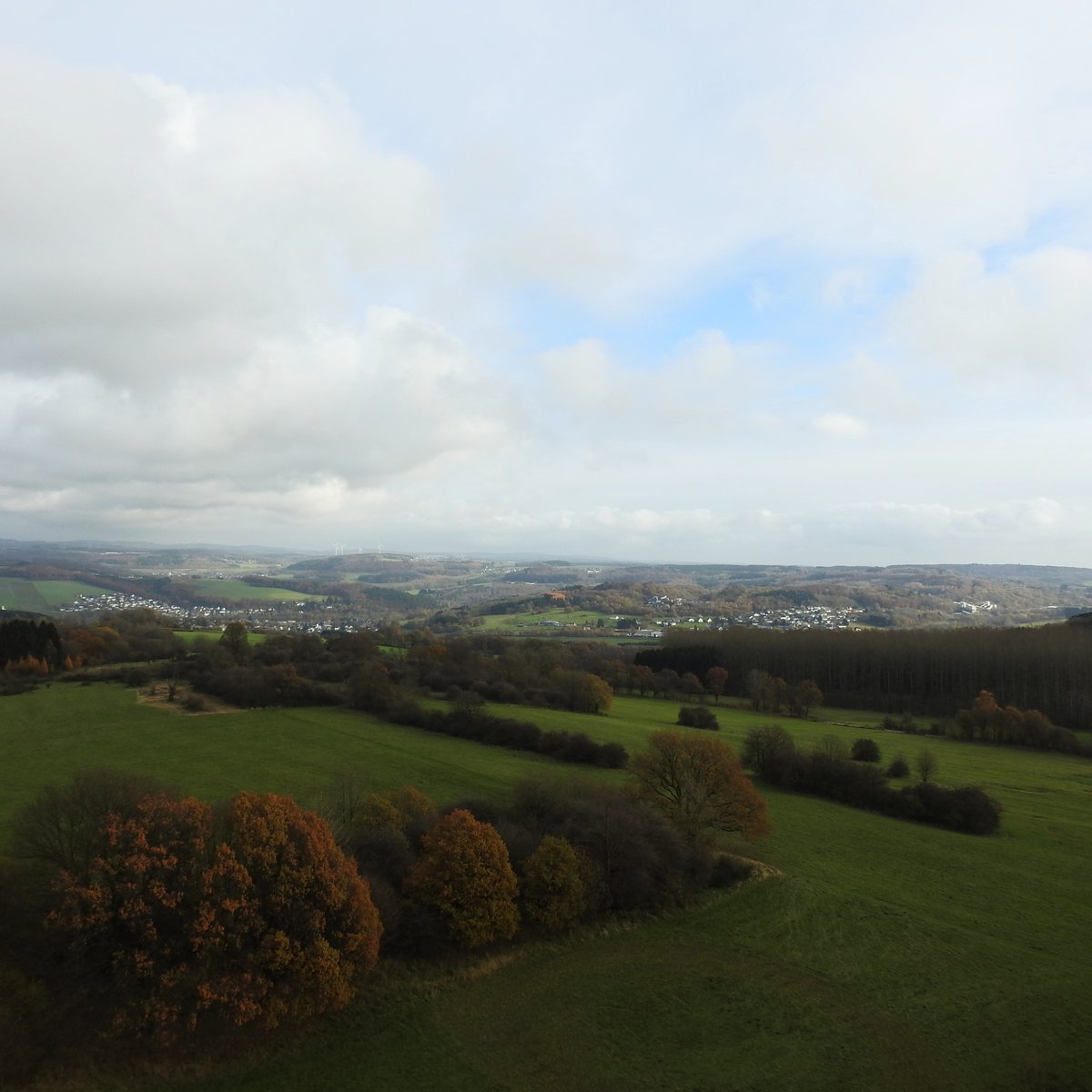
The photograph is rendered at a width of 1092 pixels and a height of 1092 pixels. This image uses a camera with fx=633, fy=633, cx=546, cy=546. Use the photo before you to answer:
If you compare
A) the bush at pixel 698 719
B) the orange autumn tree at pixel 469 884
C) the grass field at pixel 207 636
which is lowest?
the bush at pixel 698 719

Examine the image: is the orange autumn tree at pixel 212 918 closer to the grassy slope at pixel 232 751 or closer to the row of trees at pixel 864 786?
the grassy slope at pixel 232 751

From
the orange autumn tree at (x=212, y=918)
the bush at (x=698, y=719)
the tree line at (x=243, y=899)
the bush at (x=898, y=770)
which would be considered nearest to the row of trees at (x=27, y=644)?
the tree line at (x=243, y=899)

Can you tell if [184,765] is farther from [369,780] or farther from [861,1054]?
[861,1054]

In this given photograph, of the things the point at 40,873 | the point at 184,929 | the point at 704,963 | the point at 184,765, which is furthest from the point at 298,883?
the point at 184,765

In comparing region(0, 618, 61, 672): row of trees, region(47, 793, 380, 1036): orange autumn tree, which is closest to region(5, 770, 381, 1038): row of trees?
region(47, 793, 380, 1036): orange autumn tree

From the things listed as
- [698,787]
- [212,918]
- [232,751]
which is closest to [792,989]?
[698,787]

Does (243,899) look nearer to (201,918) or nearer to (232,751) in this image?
(201,918)
